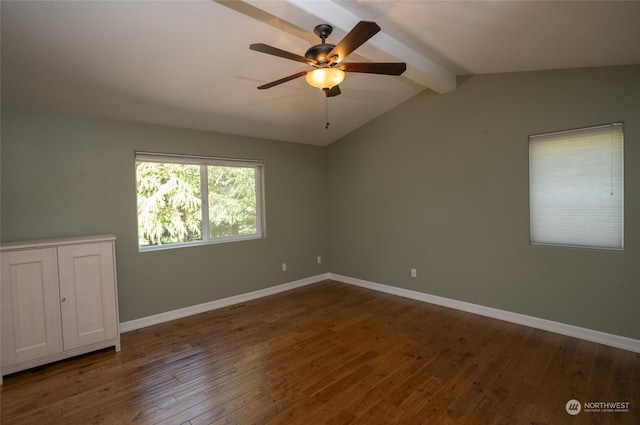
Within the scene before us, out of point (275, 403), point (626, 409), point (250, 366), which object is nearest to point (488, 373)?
point (626, 409)

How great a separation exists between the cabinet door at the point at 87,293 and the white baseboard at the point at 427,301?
Result: 560 mm

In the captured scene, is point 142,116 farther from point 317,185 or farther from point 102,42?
point 317,185

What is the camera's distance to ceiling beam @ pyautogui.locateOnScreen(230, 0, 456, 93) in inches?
79.9

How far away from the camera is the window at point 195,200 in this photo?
12.1 ft

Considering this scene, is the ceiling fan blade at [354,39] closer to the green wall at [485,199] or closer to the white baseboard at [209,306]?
the green wall at [485,199]

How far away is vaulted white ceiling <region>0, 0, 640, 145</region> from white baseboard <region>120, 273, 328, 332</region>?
7.65 feet

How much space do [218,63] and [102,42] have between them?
2.84ft

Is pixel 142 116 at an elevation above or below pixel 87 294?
above

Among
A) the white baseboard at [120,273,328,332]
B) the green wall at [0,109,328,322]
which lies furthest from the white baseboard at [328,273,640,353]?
the green wall at [0,109,328,322]

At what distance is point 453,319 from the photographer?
11.8 feet

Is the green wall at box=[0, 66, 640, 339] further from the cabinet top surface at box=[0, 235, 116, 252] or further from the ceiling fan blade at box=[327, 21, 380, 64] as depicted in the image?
the ceiling fan blade at box=[327, 21, 380, 64]

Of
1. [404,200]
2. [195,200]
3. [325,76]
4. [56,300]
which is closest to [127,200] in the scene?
[195,200]

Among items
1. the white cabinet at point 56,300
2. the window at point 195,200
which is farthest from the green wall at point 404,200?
the white cabinet at point 56,300

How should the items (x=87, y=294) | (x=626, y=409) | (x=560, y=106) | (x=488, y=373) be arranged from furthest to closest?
(x=560, y=106), (x=87, y=294), (x=488, y=373), (x=626, y=409)
